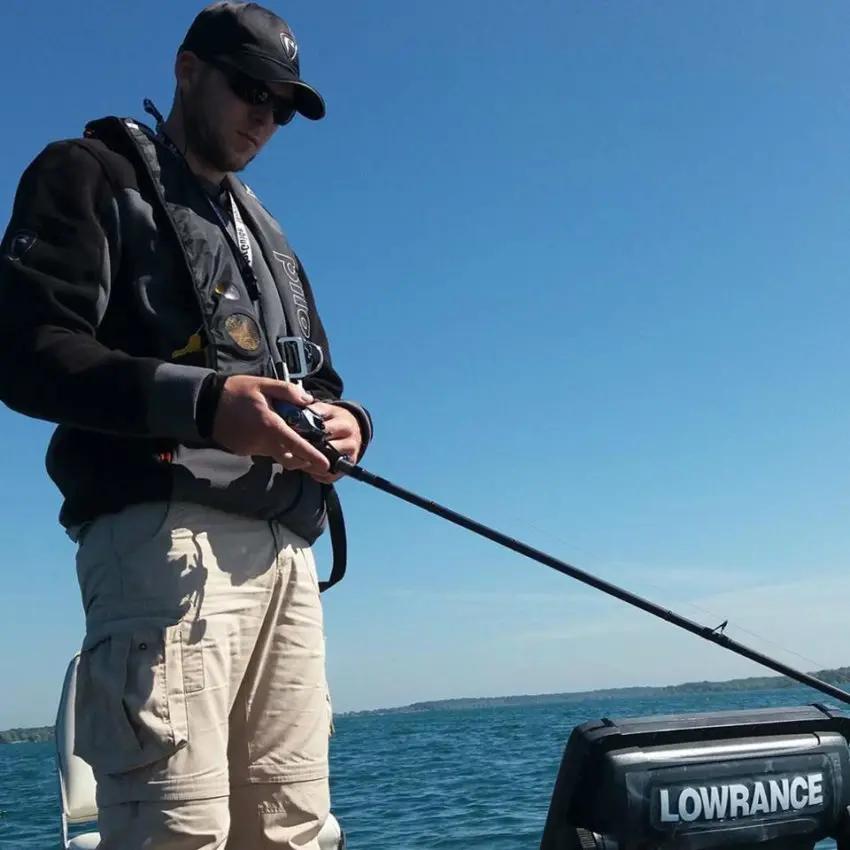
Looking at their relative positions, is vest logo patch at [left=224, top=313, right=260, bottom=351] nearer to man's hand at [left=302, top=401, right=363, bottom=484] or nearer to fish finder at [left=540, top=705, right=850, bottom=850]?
man's hand at [left=302, top=401, right=363, bottom=484]

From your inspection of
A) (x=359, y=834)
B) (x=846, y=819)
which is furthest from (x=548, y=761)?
(x=846, y=819)

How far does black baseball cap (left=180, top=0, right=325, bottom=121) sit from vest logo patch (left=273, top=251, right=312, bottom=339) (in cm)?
38

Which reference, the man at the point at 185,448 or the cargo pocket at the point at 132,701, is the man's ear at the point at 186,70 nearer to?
the man at the point at 185,448

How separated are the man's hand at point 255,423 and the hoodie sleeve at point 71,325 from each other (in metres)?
0.05

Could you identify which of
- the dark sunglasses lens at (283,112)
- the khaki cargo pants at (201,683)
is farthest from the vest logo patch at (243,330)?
the dark sunglasses lens at (283,112)

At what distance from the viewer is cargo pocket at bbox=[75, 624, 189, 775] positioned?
5.98ft

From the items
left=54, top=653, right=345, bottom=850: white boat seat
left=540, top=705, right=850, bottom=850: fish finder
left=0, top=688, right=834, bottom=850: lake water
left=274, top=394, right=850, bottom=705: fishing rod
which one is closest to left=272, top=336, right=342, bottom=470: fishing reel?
left=274, top=394, right=850, bottom=705: fishing rod

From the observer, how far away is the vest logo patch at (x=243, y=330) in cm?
218

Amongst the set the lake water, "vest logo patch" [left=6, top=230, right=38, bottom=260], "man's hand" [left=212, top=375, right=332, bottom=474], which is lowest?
the lake water

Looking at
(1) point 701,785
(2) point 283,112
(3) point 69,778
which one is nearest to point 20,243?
(2) point 283,112

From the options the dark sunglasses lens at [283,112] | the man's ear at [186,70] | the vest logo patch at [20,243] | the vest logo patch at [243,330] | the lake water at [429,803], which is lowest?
the lake water at [429,803]

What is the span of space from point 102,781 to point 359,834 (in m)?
11.5

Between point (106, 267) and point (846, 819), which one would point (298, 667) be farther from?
point (846, 819)

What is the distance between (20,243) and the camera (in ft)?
6.44
